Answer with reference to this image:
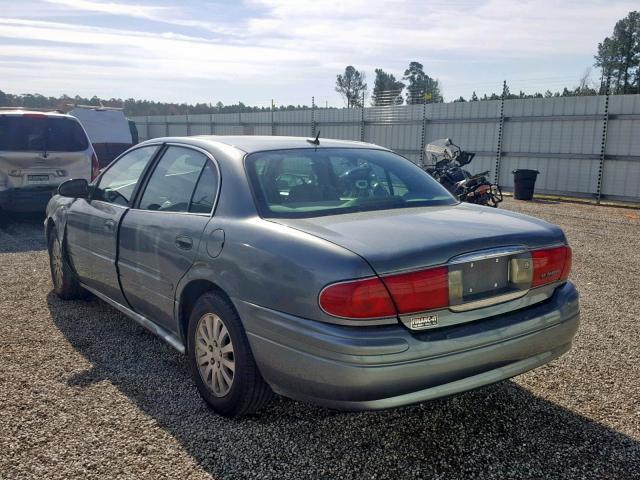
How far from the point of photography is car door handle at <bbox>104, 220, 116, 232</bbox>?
4.10 metres

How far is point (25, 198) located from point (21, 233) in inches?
28.0

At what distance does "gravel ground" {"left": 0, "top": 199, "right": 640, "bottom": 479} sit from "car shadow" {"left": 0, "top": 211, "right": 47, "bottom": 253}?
12.3 feet

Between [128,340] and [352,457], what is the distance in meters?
2.30

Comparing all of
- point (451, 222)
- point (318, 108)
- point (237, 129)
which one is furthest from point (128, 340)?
point (237, 129)

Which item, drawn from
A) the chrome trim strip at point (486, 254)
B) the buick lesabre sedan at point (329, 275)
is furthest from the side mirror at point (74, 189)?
the chrome trim strip at point (486, 254)

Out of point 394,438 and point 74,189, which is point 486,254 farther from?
point 74,189

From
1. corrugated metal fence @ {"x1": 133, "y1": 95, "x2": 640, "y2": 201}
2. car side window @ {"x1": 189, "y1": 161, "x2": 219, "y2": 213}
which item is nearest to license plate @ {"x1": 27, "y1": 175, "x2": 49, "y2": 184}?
car side window @ {"x1": 189, "y1": 161, "x2": 219, "y2": 213}

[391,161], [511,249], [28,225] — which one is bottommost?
[28,225]

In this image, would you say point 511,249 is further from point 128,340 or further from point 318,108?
point 318,108

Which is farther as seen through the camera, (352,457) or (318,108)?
(318,108)

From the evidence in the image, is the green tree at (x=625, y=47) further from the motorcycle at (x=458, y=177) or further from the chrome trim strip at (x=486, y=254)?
the chrome trim strip at (x=486, y=254)

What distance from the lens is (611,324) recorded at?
4809 mm

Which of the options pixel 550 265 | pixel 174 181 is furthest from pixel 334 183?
pixel 550 265

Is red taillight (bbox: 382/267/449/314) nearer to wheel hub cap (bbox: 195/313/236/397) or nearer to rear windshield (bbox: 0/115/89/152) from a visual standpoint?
wheel hub cap (bbox: 195/313/236/397)
